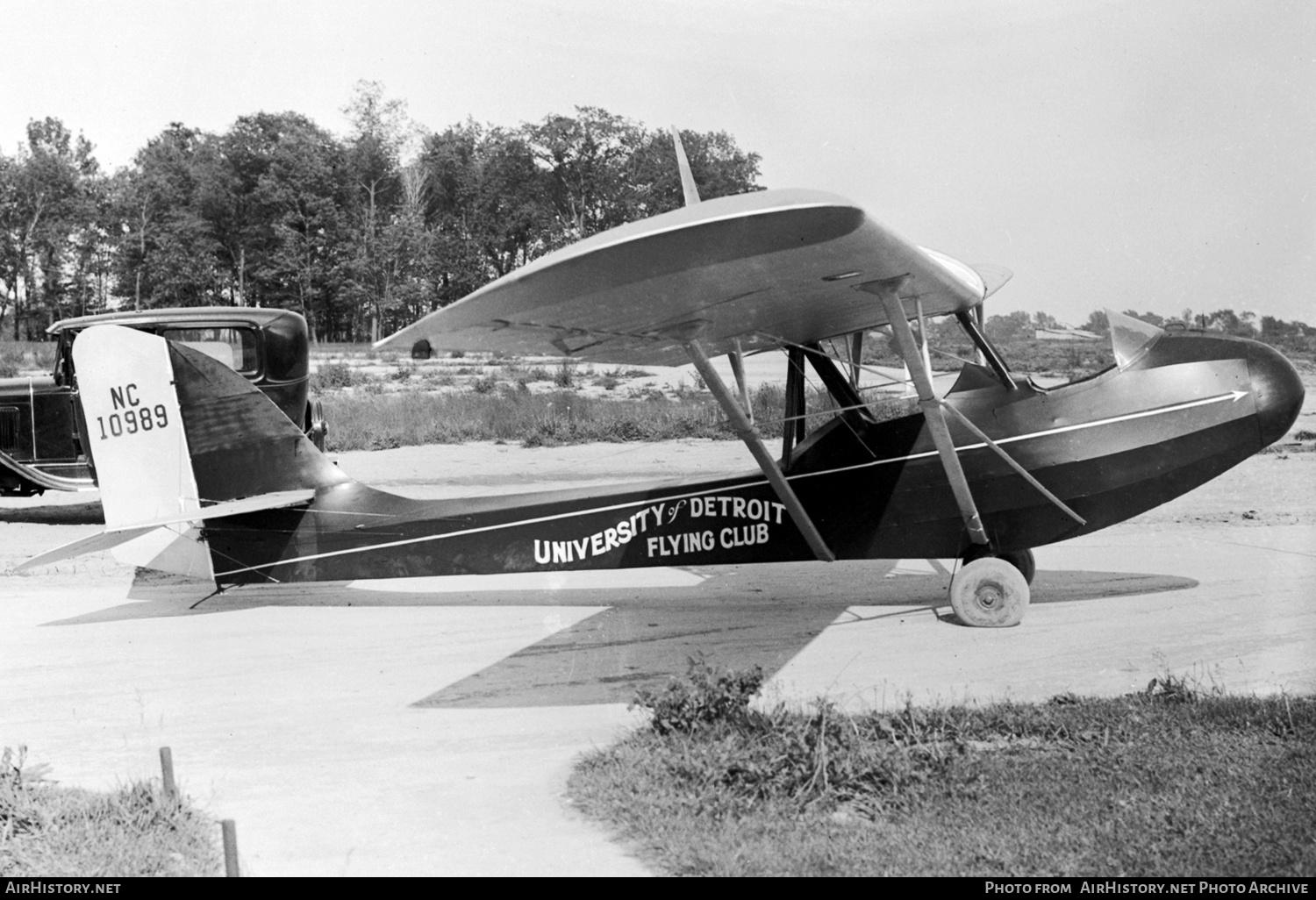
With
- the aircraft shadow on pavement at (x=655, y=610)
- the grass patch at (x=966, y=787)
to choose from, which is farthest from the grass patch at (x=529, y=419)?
the grass patch at (x=966, y=787)

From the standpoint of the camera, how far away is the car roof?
13.4 m

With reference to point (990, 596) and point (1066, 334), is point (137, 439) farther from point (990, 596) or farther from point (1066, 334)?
point (1066, 334)

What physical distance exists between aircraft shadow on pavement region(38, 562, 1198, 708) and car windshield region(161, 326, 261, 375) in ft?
13.0

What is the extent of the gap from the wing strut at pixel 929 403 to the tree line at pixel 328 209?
19990 mm

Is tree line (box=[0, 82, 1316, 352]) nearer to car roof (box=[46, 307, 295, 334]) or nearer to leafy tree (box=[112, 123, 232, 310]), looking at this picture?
leafy tree (box=[112, 123, 232, 310])

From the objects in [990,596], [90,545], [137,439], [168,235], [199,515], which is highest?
[168,235]

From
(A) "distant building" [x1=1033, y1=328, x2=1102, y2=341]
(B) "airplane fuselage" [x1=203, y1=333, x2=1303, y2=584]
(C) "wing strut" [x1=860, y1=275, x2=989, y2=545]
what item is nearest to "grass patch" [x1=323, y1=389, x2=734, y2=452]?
(A) "distant building" [x1=1033, y1=328, x2=1102, y2=341]

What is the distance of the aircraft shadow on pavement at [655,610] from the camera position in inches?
266

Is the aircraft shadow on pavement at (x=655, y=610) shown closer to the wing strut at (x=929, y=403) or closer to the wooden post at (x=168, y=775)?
the wing strut at (x=929, y=403)

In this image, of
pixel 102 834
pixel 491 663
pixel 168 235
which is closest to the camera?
pixel 102 834

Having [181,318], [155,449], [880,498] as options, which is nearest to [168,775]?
[155,449]

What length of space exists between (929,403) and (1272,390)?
8.22 ft

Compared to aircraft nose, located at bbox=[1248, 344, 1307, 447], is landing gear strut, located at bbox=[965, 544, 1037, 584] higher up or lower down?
lower down

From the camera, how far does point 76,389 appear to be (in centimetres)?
1374
